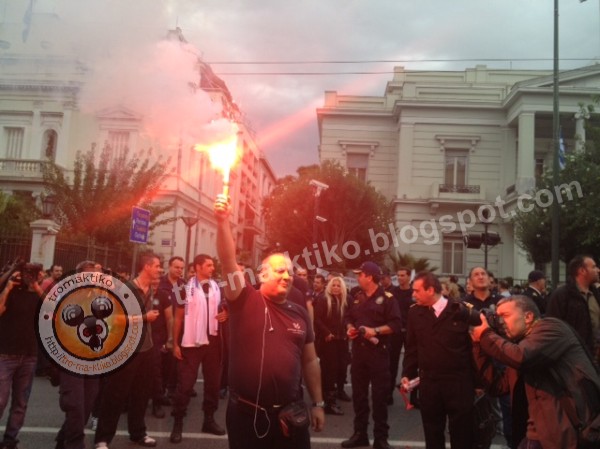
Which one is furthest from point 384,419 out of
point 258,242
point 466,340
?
point 258,242

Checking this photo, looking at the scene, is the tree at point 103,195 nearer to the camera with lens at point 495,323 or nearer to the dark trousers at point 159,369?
the dark trousers at point 159,369

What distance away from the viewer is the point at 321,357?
8195 millimetres

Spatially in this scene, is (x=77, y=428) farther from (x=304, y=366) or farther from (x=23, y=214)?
(x=23, y=214)

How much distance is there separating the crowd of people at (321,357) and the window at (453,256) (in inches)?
892

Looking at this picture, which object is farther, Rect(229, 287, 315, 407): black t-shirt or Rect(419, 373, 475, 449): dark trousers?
Rect(419, 373, 475, 449): dark trousers

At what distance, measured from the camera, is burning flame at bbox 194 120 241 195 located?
3310mm

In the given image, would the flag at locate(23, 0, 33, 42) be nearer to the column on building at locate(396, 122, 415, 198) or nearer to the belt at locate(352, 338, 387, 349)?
the belt at locate(352, 338, 387, 349)

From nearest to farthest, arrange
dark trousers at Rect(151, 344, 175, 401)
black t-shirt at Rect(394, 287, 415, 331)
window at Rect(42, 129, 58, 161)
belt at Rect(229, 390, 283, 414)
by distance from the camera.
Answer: belt at Rect(229, 390, 283, 414)
dark trousers at Rect(151, 344, 175, 401)
black t-shirt at Rect(394, 287, 415, 331)
window at Rect(42, 129, 58, 161)

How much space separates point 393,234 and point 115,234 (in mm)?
16952

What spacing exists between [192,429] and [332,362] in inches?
100.0

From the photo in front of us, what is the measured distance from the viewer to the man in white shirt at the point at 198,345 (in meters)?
6.13

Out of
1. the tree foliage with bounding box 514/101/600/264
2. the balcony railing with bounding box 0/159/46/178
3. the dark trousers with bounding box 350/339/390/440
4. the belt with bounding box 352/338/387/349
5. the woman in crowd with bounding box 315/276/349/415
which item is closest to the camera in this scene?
the dark trousers with bounding box 350/339/390/440

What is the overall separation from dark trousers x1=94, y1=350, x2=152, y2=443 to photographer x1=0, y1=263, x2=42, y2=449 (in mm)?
778

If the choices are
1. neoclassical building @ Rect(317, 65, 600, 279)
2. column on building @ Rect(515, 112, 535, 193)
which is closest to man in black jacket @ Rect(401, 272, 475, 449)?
neoclassical building @ Rect(317, 65, 600, 279)
